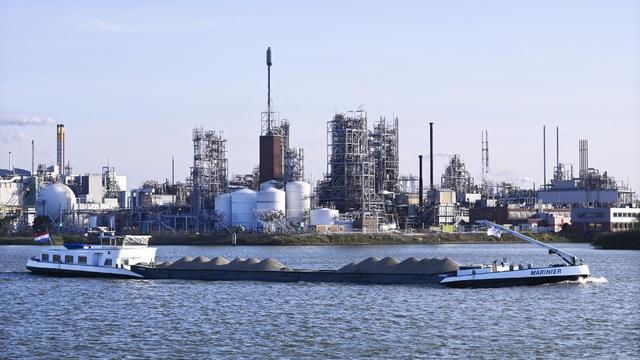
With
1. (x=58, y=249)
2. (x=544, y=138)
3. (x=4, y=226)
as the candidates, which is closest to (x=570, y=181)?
(x=544, y=138)

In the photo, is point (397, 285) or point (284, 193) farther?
point (284, 193)

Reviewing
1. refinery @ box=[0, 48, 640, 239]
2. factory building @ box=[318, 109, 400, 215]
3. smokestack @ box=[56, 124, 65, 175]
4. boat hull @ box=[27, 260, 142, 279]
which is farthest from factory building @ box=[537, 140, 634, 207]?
boat hull @ box=[27, 260, 142, 279]

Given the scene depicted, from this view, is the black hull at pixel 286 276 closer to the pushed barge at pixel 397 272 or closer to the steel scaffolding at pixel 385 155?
the pushed barge at pixel 397 272

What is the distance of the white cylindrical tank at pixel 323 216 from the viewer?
152 metres

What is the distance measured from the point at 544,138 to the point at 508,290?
139587mm

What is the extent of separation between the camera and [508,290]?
201ft

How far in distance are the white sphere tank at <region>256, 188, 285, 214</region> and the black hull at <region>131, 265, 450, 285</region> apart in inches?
3101

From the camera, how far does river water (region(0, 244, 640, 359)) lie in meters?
39.6

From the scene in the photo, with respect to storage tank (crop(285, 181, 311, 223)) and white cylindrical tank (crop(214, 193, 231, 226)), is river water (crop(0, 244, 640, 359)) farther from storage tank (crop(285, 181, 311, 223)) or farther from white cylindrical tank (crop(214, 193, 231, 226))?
storage tank (crop(285, 181, 311, 223))

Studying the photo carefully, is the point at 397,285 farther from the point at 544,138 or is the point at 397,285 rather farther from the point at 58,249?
the point at 544,138

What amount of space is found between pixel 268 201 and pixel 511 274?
90.8m

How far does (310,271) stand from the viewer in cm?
6856

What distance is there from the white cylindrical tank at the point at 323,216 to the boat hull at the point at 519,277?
88204mm

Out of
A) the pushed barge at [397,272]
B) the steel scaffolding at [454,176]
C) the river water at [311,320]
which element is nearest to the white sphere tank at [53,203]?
the steel scaffolding at [454,176]
